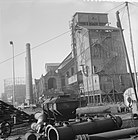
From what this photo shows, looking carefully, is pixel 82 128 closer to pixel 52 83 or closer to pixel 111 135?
pixel 111 135

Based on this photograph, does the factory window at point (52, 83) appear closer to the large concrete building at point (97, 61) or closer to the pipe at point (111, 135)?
the large concrete building at point (97, 61)

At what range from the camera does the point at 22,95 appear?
7850cm

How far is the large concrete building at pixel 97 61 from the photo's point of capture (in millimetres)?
39562

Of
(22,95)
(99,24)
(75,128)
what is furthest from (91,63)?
(22,95)

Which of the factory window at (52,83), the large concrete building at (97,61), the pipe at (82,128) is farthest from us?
the factory window at (52,83)

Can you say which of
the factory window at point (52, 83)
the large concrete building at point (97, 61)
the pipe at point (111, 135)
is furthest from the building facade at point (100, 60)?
the pipe at point (111, 135)

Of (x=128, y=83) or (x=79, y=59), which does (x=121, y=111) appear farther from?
(x=79, y=59)

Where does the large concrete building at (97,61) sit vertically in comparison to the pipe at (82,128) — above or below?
above

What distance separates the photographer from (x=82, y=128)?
7562 mm

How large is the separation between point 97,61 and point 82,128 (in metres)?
36.0

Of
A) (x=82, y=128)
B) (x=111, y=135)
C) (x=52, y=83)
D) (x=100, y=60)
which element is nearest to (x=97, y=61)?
(x=100, y=60)

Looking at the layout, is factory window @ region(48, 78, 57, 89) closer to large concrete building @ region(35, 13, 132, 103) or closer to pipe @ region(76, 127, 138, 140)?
large concrete building @ region(35, 13, 132, 103)

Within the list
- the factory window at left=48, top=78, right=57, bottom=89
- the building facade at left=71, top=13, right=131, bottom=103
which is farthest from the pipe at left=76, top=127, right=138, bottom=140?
the factory window at left=48, top=78, right=57, bottom=89

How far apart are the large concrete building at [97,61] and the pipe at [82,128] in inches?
1123
